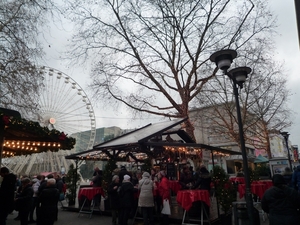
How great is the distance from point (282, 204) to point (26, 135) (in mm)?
6985

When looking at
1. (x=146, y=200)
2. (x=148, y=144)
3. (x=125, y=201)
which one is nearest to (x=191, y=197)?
(x=146, y=200)

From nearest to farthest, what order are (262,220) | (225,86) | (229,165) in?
(262,220), (225,86), (229,165)

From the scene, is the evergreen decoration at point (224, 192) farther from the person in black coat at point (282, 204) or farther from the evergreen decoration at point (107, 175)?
the evergreen decoration at point (107, 175)

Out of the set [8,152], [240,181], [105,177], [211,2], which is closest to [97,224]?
[105,177]

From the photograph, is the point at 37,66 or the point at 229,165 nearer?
the point at 37,66

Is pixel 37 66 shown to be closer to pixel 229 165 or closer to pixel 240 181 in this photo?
pixel 240 181

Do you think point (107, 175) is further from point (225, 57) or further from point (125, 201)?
point (225, 57)

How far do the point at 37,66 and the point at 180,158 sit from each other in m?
8.69

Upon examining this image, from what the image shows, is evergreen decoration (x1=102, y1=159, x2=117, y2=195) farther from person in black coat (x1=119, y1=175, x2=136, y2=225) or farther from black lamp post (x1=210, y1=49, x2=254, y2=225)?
black lamp post (x1=210, y1=49, x2=254, y2=225)

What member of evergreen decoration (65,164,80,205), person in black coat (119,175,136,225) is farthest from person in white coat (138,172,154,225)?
evergreen decoration (65,164,80,205)

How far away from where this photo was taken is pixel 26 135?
7062 mm

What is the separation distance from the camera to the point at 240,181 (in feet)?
→ 41.3

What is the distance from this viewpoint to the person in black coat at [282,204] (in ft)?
11.8

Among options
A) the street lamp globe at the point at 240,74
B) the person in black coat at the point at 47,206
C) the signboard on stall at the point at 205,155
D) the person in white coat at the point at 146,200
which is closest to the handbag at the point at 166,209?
the person in white coat at the point at 146,200
